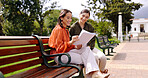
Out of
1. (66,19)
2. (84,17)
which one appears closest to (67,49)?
(66,19)

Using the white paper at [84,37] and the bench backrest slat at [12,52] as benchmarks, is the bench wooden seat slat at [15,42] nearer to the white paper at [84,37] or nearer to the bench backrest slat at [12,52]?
the bench backrest slat at [12,52]

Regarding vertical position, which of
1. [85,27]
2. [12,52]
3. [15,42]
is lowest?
[12,52]

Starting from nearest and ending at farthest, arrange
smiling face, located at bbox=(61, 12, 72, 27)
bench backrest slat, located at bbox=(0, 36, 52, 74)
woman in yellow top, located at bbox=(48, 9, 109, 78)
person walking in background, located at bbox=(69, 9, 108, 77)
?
bench backrest slat, located at bbox=(0, 36, 52, 74) → woman in yellow top, located at bbox=(48, 9, 109, 78) → smiling face, located at bbox=(61, 12, 72, 27) → person walking in background, located at bbox=(69, 9, 108, 77)

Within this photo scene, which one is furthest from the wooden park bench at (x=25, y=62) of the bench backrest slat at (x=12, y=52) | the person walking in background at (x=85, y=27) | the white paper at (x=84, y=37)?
the person walking in background at (x=85, y=27)

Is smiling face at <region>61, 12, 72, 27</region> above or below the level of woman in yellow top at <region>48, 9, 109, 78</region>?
above

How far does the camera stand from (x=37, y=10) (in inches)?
1194

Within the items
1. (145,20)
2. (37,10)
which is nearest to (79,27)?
(37,10)

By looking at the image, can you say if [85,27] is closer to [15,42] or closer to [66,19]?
[66,19]

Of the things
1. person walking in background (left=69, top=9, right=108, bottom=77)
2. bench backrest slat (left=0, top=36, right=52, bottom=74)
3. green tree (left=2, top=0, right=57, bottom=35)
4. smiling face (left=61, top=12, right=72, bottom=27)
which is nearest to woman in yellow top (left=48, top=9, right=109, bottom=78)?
smiling face (left=61, top=12, right=72, bottom=27)

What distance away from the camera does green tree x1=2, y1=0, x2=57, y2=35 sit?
95.2ft

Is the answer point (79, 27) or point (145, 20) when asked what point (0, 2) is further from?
point (145, 20)

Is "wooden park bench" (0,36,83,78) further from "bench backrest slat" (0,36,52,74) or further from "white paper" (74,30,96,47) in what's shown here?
"white paper" (74,30,96,47)

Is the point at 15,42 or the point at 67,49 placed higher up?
the point at 15,42

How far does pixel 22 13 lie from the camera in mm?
30438
